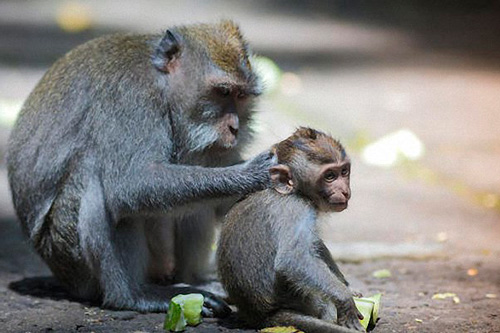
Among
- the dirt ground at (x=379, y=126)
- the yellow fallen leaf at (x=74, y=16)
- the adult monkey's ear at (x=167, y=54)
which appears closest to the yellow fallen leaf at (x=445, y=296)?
the dirt ground at (x=379, y=126)

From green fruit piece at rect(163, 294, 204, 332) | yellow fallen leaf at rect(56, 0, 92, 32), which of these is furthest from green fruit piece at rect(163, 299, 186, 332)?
yellow fallen leaf at rect(56, 0, 92, 32)

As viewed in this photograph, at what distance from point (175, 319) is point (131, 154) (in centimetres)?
119

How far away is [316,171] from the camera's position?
19.4ft

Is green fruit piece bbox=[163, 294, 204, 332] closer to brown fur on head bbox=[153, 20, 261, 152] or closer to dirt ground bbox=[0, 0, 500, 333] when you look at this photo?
dirt ground bbox=[0, 0, 500, 333]

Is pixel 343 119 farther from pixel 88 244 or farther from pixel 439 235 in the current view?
pixel 88 244

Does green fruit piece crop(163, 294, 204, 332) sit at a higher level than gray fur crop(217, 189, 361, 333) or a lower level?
lower

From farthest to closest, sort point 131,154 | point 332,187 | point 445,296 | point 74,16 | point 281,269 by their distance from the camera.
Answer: point 74,16, point 445,296, point 131,154, point 332,187, point 281,269

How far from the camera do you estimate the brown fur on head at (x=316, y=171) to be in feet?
19.4

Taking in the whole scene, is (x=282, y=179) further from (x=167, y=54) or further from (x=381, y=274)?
(x=381, y=274)

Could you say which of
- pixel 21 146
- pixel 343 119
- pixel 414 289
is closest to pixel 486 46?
pixel 343 119

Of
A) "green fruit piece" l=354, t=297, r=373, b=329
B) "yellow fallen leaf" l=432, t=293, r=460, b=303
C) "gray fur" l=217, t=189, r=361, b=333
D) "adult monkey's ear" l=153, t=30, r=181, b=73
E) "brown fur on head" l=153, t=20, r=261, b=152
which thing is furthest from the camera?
"yellow fallen leaf" l=432, t=293, r=460, b=303

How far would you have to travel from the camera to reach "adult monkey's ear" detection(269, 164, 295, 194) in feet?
19.7

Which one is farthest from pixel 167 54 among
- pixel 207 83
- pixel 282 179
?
pixel 282 179

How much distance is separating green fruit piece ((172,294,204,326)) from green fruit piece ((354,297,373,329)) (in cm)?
97
